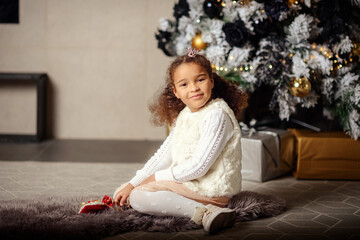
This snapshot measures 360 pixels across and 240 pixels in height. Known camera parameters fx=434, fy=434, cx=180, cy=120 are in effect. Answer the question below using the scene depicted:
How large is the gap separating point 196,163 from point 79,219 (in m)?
0.63

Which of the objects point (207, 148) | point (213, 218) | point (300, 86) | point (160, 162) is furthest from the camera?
point (300, 86)

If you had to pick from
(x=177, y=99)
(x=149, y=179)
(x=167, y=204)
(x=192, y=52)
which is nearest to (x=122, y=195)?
(x=149, y=179)

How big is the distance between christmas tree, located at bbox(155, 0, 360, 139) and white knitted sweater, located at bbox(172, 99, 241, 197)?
98cm

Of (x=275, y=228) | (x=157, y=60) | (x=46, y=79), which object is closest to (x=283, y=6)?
(x=275, y=228)

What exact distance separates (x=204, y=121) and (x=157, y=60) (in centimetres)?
249

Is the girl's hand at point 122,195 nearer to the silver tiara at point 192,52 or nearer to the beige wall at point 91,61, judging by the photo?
the silver tiara at point 192,52

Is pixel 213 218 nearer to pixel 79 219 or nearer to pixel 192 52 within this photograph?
pixel 79 219

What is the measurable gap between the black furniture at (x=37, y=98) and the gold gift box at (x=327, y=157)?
2587 mm

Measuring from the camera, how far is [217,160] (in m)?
2.17

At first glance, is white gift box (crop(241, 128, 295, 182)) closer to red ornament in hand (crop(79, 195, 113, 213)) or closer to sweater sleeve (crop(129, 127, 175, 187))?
sweater sleeve (crop(129, 127, 175, 187))

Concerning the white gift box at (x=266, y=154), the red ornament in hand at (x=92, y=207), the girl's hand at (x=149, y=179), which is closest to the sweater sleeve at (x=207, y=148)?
the girl's hand at (x=149, y=179)

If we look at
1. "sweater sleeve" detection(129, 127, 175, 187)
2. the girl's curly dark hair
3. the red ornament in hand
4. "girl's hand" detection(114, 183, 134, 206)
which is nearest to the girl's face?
the girl's curly dark hair

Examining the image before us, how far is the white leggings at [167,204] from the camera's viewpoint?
6.98ft

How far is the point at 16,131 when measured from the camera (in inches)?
180
